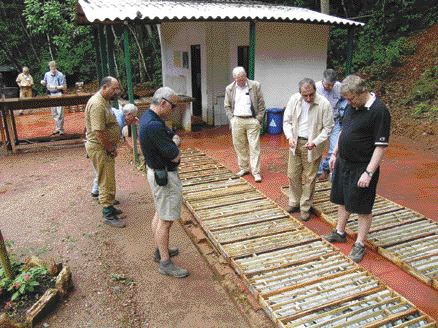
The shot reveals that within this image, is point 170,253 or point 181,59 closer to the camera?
point 170,253

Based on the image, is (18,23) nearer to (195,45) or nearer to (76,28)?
(76,28)

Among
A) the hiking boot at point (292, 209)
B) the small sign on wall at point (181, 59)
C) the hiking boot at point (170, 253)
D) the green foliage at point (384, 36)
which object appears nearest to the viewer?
the hiking boot at point (170, 253)

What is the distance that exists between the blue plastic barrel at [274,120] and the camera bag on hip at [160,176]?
5.96 metres

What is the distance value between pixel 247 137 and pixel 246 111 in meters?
0.45

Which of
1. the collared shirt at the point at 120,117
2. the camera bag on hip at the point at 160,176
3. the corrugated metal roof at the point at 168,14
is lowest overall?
the camera bag on hip at the point at 160,176

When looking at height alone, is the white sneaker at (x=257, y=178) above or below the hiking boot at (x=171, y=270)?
above

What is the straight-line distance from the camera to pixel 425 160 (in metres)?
6.85

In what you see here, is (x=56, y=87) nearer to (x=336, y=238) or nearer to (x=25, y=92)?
(x=25, y=92)

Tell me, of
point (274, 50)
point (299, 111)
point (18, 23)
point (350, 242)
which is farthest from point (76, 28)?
point (350, 242)

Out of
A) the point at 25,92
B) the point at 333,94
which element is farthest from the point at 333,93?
the point at 25,92

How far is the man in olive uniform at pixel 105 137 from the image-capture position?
4.34 m

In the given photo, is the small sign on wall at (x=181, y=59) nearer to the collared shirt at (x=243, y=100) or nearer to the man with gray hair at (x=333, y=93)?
the collared shirt at (x=243, y=100)

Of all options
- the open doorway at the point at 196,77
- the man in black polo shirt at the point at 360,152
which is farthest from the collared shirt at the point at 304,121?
the open doorway at the point at 196,77

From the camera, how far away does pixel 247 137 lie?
19.4 ft
